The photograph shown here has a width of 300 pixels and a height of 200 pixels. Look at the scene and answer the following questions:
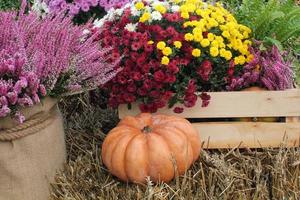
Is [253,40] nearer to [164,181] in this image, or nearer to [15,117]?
[164,181]

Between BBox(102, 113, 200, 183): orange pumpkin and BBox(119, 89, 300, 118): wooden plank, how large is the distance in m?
0.24

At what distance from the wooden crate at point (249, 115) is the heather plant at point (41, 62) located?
1.78 ft

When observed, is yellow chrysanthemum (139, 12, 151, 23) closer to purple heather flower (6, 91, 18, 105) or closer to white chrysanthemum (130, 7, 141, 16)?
white chrysanthemum (130, 7, 141, 16)

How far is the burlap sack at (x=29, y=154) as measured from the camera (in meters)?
2.36

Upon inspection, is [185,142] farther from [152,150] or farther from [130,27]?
[130,27]

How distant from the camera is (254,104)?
278 centimetres

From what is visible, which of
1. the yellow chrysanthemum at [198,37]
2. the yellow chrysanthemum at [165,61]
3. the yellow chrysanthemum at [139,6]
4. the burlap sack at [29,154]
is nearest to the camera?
the burlap sack at [29,154]

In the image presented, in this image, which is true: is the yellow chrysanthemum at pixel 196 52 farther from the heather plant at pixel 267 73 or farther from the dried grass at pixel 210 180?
the dried grass at pixel 210 180

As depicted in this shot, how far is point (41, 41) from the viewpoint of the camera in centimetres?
243

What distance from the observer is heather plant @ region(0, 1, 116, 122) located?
224 centimetres

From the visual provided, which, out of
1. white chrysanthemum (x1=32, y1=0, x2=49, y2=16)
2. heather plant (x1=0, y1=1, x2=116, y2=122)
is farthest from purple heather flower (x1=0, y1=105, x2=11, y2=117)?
white chrysanthemum (x1=32, y1=0, x2=49, y2=16)

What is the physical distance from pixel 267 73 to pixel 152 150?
854 mm

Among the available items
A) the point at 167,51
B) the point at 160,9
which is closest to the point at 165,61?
the point at 167,51

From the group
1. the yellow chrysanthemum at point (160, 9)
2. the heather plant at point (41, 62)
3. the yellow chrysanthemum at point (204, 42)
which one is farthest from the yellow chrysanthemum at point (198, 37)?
the heather plant at point (41, 62)
